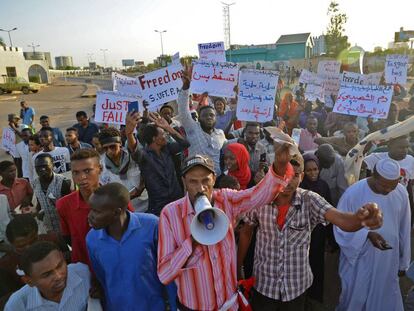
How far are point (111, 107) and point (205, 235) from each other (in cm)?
396

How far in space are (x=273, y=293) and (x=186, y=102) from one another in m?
3.01

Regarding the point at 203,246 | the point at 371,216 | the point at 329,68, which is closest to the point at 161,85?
the point at 203,246

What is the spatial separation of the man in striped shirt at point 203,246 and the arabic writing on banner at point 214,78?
170 inches

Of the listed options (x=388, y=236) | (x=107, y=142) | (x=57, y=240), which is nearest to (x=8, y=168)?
(x=107, y=142)

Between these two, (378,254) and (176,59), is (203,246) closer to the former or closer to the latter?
(378,254)

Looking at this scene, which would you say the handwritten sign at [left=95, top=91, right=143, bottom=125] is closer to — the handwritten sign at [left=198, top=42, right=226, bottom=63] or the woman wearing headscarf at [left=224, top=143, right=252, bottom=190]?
the woman wearing headscarf at [left=224, top=143, right=252, bottom=190]

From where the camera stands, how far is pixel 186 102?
4750 millimetres

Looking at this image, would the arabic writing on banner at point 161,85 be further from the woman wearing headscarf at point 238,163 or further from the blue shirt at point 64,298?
the blue shirt at point 64,298

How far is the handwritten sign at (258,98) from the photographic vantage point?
556 centimetres

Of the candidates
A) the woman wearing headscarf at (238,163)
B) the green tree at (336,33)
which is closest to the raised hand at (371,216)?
the woman wearing headscarf at (238,163)

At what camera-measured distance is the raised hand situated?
1.63m

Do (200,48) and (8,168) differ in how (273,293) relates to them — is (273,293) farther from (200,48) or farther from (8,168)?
(200,48)

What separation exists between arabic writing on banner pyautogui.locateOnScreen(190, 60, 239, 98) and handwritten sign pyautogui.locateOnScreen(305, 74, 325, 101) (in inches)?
130

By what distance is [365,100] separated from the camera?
595 cm
